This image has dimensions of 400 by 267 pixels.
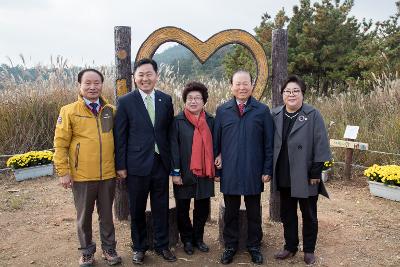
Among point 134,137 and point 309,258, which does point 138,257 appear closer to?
point 134,137

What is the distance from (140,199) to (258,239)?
1.09 meters

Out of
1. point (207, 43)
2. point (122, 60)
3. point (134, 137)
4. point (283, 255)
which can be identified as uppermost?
point (207, 43)

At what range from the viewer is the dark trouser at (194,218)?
11.7ft

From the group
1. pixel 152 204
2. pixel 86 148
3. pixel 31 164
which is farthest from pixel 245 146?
pixel 31 164

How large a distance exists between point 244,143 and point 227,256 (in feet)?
3.39

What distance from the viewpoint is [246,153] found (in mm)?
3297

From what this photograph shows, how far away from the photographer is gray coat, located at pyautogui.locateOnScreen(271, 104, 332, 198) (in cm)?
322

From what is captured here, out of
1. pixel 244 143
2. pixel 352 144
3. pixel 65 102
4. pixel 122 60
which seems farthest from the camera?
pixel 65 102

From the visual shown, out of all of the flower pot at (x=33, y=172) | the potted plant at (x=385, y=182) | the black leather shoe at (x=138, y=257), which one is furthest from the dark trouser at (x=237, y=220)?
the flower pot at (x=33, y=172)

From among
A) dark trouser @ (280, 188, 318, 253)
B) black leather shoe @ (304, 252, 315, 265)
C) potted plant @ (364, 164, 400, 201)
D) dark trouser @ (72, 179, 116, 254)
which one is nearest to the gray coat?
dark trouser @ (280, 188, 318, 253)

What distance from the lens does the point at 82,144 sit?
125 inches

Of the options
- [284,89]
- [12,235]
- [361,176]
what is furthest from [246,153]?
[361,176]

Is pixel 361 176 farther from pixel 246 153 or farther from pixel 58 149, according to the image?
pixel 58 149

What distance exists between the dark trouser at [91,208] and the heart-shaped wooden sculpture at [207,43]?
127 centimetres
